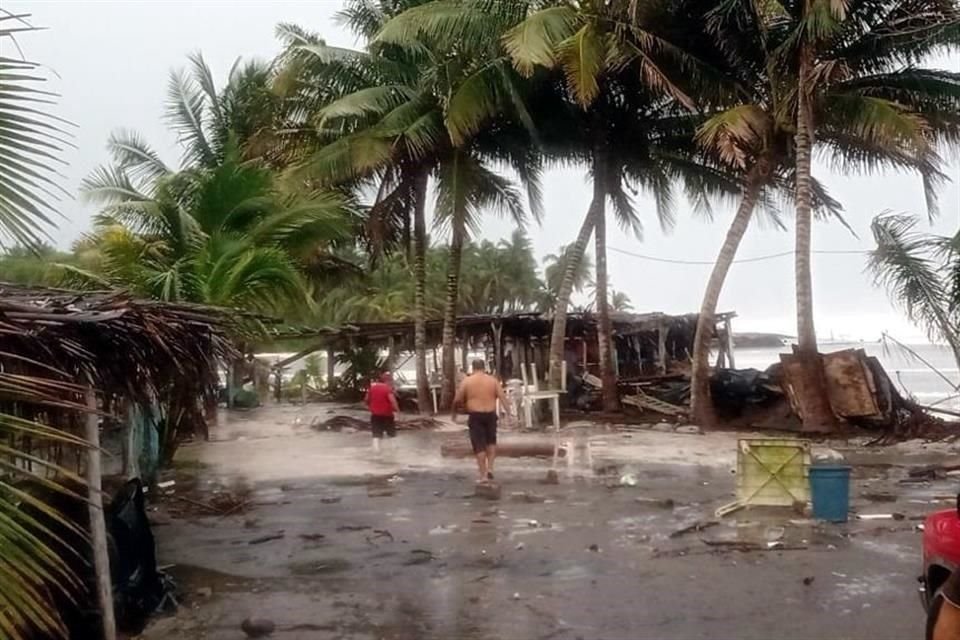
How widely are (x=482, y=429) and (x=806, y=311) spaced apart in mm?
9909

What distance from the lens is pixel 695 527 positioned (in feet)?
35.6

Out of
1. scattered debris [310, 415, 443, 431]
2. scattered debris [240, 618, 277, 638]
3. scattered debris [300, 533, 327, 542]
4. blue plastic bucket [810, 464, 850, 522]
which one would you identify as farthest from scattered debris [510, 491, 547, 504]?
scattered debris [310, 415, 443, 431]

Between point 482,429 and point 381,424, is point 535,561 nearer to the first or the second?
point 482,429

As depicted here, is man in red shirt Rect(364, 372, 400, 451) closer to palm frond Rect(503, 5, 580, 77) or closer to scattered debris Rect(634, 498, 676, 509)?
palm frond Rect(503, 5, 580, 77)

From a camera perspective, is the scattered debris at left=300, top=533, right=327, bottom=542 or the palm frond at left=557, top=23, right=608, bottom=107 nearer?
the scattered debris at left=300, top=533, right=327, bottom=542

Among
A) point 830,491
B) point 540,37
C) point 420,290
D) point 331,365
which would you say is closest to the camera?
Result: point 830,491

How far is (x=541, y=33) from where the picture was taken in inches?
822

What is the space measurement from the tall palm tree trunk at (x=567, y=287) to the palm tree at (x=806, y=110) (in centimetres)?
363

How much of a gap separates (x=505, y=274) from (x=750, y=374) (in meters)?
34.3

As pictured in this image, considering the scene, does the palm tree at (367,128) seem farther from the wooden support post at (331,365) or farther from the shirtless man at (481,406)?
the shirtless man at (481,406)

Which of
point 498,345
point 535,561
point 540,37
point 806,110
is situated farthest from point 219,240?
point 498,345

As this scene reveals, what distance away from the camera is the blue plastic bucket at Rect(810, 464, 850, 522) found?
10.7 meters

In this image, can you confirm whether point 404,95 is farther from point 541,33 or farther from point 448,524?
point 448,524

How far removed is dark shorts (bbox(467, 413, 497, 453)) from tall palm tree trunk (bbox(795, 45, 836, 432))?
934 cm
